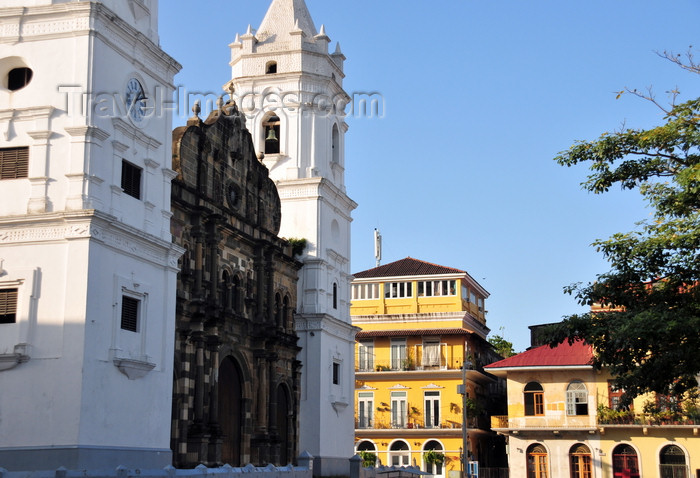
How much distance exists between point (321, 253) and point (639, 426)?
65.2 ft

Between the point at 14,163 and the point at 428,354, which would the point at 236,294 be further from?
the point at 428,354

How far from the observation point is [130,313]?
2756cm

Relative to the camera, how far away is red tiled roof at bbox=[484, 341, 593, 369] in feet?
172

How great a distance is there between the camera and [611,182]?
73.0 ft

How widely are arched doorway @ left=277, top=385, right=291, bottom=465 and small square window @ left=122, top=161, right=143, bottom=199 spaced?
14.6 metres

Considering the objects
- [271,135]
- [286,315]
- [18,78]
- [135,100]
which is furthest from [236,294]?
[18,78]

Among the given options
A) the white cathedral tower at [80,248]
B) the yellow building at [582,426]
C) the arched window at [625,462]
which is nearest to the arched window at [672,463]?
the yellow building at [582,426]

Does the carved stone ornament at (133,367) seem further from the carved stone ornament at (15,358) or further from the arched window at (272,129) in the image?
the arched window at (272,129)

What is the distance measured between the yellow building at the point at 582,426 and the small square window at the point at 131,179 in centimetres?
2893

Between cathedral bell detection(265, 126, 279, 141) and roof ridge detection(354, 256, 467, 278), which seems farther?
roof ridge detection(354, 256, 467, 278)

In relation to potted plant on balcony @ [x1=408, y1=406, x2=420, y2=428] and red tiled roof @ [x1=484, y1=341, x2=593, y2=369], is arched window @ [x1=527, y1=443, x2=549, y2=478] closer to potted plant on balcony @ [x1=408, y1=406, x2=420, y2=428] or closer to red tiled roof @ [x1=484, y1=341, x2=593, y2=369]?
red tiled roof @ [x1=484, y1=341, x2=593, y2=369]

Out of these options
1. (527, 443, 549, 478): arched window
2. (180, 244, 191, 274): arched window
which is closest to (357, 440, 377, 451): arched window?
(527, 443, 549, 478): arched window

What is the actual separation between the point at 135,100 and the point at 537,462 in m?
33.5

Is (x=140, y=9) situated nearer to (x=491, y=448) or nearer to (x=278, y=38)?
(x=278, y=38)
